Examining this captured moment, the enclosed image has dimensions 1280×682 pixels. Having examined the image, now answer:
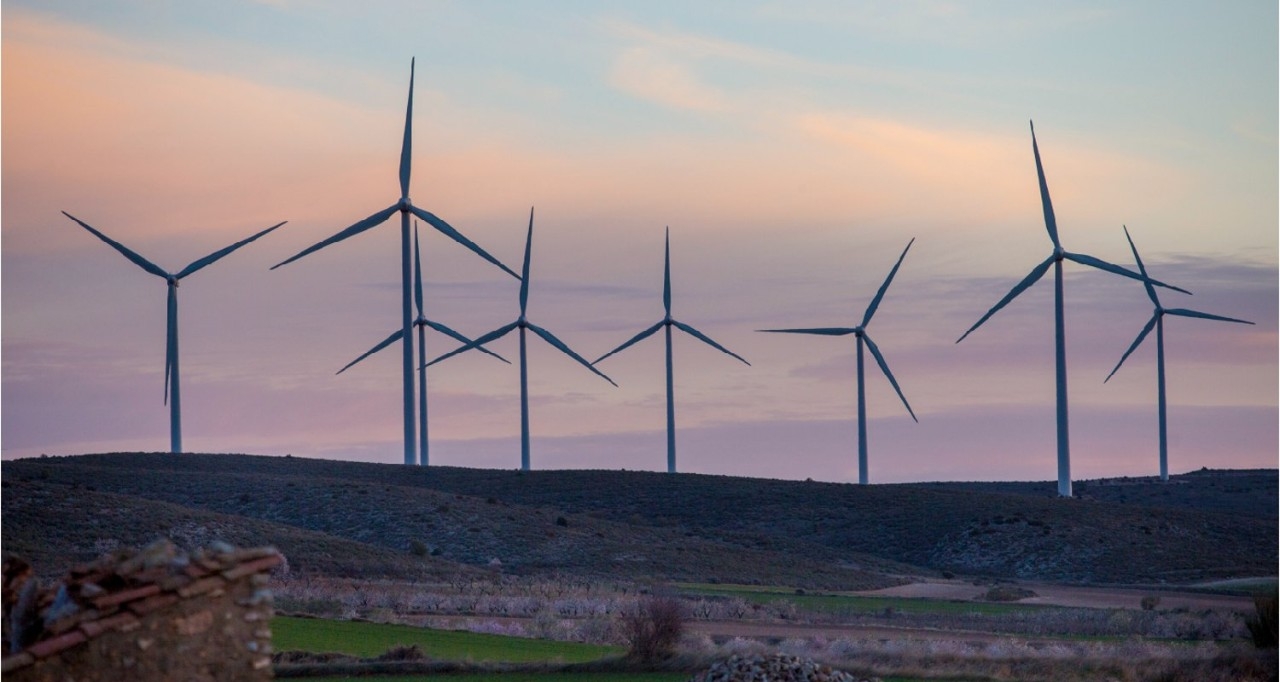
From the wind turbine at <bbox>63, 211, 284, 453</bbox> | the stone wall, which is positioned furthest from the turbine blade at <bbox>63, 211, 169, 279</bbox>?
the stone wall

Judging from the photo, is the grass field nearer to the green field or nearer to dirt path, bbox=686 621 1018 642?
dirt path, bbox=686 621 1018 642

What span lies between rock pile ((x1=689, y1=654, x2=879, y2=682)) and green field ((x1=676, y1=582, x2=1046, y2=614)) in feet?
109

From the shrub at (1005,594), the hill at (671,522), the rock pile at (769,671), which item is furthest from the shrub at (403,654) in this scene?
the shrub at (1005,594)

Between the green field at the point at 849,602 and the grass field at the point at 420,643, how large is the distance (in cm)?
2108

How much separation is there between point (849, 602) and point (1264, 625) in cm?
2814

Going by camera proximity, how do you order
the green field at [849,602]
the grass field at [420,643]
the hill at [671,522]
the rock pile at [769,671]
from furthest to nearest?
the hill at [671,522], the green field at [849,602], the grass field at [420,643], the rock pile at [769,671]

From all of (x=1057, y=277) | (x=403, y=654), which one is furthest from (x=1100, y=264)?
(x=403, y=654)

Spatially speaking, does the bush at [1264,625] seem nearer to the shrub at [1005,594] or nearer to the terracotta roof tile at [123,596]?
the shrub at [1005,594]

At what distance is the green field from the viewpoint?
2601 inches

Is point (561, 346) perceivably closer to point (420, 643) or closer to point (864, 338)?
point (864, 338)

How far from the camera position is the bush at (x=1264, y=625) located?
44062 millimetres

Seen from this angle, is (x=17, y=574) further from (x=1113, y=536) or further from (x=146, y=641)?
(x=1113, y=536)

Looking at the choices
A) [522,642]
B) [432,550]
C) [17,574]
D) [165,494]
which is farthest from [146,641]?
[165,494]

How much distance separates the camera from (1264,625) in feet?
146
